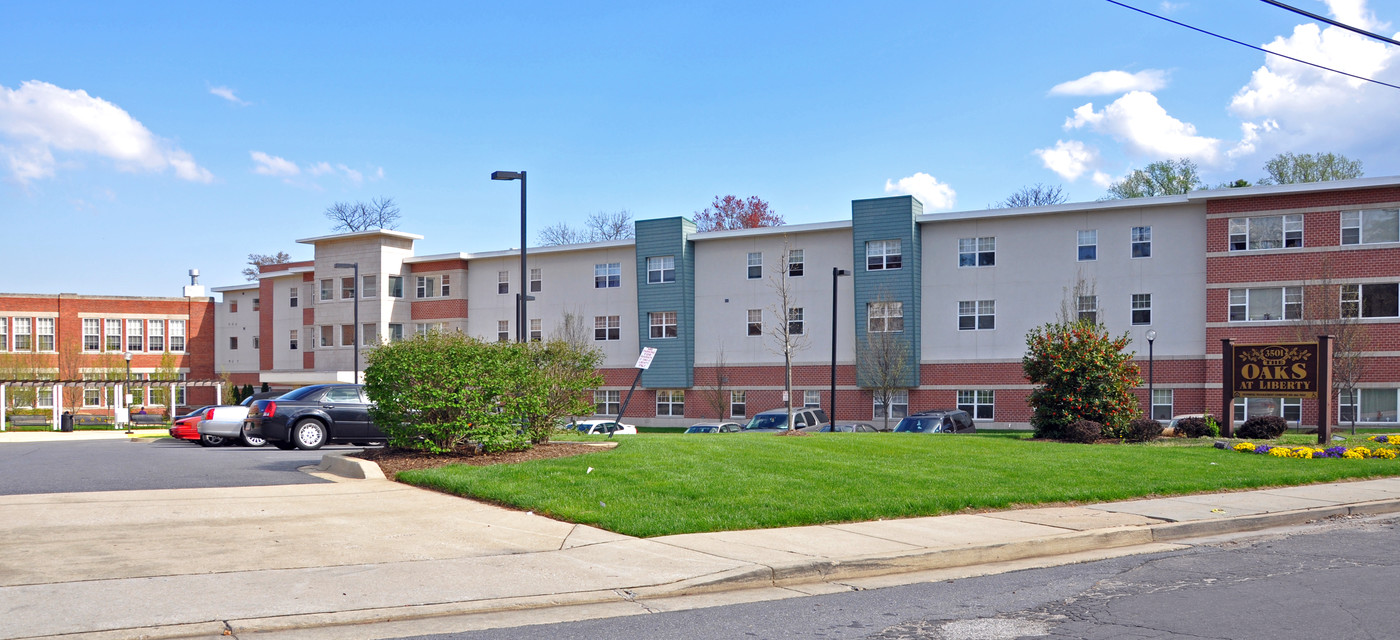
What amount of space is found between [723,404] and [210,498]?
3678cm

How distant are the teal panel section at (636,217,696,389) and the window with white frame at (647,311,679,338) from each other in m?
0.16

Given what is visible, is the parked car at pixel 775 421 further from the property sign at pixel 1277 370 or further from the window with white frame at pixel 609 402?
the window with white frame at pixel 609 402

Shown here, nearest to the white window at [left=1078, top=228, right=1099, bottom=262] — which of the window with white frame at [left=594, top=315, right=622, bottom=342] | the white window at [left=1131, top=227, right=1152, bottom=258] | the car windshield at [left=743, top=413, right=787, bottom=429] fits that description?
the white window at [left=1131, top=227, right=1152, bottom=258]

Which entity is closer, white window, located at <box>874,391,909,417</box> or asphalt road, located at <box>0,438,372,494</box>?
asphalt road, located at <box>0,438,372,494</box>

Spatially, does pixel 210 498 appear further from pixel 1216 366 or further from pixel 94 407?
pixel 94 407

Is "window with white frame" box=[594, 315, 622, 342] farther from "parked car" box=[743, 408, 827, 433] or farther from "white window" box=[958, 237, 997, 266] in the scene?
"parked car" box=[743, 408, 827, 433]

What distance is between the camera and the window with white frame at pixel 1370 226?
3712cm

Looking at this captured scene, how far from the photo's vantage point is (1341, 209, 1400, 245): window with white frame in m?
37.1

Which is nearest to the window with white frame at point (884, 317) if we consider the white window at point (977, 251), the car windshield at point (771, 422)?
the white window at point (977, 251)

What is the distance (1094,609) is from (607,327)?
45416 millimetres

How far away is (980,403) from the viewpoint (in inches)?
1724

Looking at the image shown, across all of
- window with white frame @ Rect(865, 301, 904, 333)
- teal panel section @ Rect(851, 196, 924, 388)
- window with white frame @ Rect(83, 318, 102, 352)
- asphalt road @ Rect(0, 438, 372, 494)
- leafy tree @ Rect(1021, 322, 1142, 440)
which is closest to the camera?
asphalt road @ Rect(0, 438, 372, 494)

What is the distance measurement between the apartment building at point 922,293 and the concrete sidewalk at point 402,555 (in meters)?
24.5

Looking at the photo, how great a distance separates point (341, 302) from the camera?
56.7m
